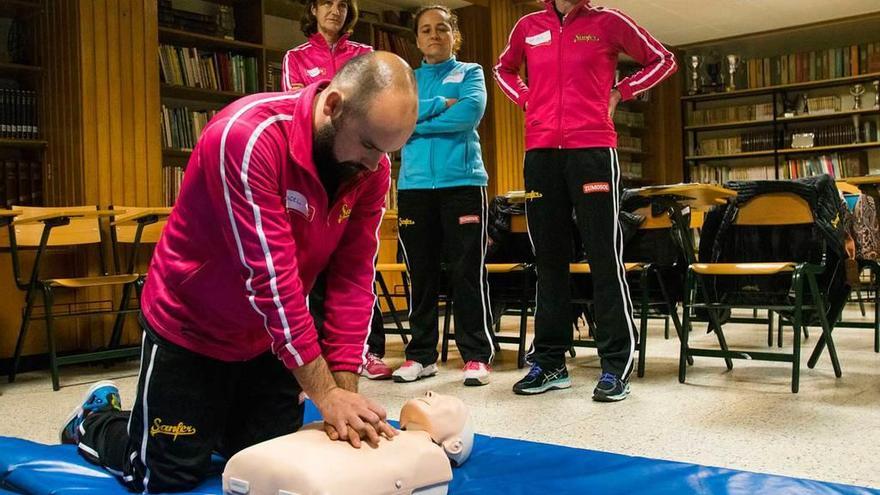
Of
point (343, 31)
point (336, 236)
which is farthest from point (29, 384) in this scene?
point (336, 236)

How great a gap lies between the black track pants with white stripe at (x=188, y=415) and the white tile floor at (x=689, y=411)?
32.3 inches

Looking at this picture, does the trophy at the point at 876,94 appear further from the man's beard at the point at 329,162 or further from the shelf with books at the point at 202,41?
the man's beard at the point at 329,162

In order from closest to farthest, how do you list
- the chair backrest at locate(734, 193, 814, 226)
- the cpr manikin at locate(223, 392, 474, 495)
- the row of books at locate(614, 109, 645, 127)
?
the cpr manikin at locate(223, 392, 474, 495) < the chair backrest at locate(734, 193, 814, 226) < the row of books at locate(614, 109, 645, 127)

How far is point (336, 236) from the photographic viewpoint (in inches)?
62.9

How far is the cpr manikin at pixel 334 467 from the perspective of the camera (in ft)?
4.30

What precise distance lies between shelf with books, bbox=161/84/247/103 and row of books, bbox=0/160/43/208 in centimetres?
91

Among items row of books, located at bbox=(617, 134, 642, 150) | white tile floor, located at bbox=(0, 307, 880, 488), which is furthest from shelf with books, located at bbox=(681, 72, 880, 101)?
white tile floor, located at bbox=(0, 307, 880, 488)

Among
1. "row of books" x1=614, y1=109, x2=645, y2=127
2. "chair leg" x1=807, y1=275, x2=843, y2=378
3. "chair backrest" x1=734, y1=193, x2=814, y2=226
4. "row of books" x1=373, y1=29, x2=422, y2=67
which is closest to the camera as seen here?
"chair leg" x1=807, y1=275, x2=843, y2=378

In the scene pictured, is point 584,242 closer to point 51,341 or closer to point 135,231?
point 51,341

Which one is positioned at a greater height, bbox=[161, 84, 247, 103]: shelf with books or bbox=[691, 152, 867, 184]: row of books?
bbox=[161, 84, 247, 103]: shelf with books

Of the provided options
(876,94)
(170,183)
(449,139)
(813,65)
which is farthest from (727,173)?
(449,139)

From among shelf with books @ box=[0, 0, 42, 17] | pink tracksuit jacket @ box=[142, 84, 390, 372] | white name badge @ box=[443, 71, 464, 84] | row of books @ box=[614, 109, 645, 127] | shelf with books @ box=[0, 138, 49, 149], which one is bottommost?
pink tracksuit jacket @ box=[142, 84, 390, 372]

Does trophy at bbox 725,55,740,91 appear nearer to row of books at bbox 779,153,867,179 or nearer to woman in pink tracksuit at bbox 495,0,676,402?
row of books at bbox 779,153,867,179

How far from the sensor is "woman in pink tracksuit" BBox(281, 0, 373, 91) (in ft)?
10.7
